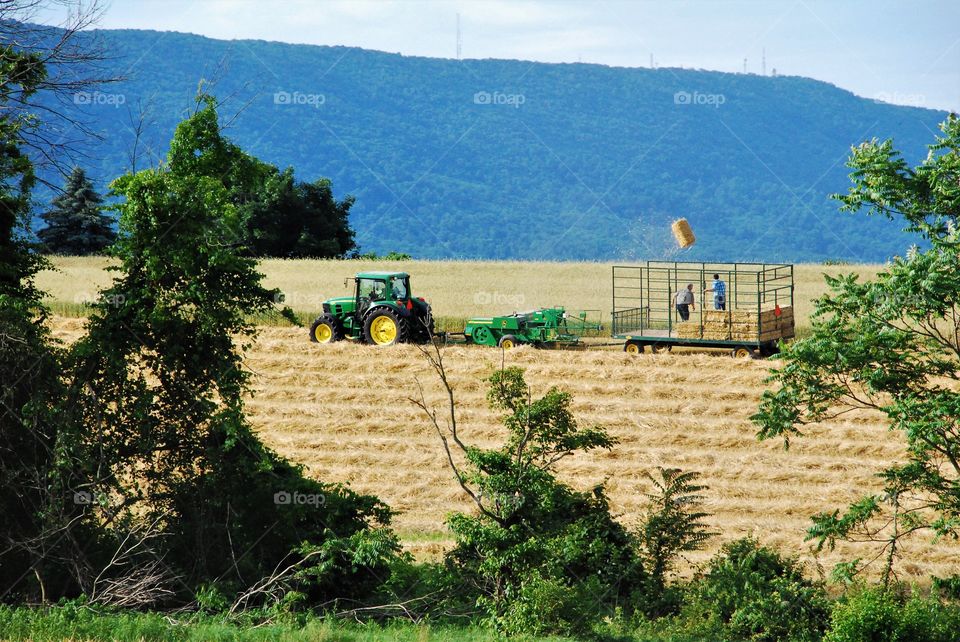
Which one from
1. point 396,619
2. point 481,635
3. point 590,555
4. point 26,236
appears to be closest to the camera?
point 481,635

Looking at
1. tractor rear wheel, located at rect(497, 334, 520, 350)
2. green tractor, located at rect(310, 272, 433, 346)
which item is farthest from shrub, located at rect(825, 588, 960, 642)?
green tractor, located at rect(310, 272, 433, 346)

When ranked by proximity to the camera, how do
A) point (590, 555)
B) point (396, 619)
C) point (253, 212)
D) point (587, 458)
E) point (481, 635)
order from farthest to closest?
point (253, 212) < point (587, 458) < point (590, 555) < point (396, 619) < point (481, 635)

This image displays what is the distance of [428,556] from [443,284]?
26.2 metres

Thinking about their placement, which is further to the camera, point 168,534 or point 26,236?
point 26,236

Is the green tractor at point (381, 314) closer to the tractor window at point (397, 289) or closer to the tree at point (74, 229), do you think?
the tractor window at point (397, 289)

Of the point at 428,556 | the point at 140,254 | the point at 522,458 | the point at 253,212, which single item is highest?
the point at 253,212

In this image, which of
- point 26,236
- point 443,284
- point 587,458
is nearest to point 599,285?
point 443,284

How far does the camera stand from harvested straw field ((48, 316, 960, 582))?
23.1m

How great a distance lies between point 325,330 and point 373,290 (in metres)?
2.64

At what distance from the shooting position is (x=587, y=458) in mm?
25734

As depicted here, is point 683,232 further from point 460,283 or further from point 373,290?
point 460,283

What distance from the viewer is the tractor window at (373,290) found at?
31078 mm

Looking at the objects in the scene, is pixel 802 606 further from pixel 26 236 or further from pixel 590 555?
pixel 26 236

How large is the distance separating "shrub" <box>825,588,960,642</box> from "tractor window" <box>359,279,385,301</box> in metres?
18.5
